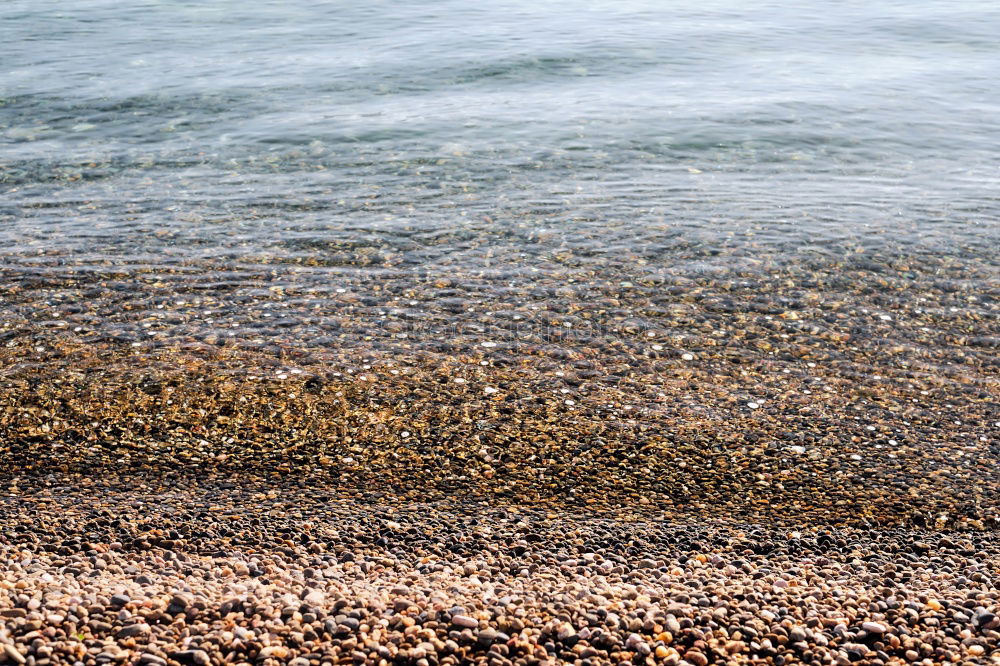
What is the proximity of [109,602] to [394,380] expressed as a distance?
486 centimetres

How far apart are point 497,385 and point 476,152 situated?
1144 centimetres

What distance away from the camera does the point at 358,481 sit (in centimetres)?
839

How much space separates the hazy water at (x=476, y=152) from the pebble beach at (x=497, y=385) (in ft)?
0.45

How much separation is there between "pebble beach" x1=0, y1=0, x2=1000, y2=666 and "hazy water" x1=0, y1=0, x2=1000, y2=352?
14cm

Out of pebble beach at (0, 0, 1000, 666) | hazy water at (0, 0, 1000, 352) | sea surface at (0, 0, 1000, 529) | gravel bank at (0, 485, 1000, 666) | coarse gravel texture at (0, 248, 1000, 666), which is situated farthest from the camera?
hazy water at (0, 0, 1000, 352)

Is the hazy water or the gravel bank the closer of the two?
the gravel bank

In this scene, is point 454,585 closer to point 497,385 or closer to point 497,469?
point 497,469

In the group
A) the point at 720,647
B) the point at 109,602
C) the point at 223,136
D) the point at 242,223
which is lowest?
the point at 720,647

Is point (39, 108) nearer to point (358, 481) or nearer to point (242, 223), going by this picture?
point (242, 223)

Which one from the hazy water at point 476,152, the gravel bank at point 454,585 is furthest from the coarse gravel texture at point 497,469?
the hazy water at point 476,152

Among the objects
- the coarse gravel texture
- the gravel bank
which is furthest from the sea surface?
the gravel bank

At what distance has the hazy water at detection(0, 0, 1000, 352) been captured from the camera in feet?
48.0

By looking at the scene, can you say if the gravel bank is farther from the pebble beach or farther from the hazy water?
the hazy water

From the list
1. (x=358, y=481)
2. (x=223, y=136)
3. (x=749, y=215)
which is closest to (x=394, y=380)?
(x=358, y=481)
